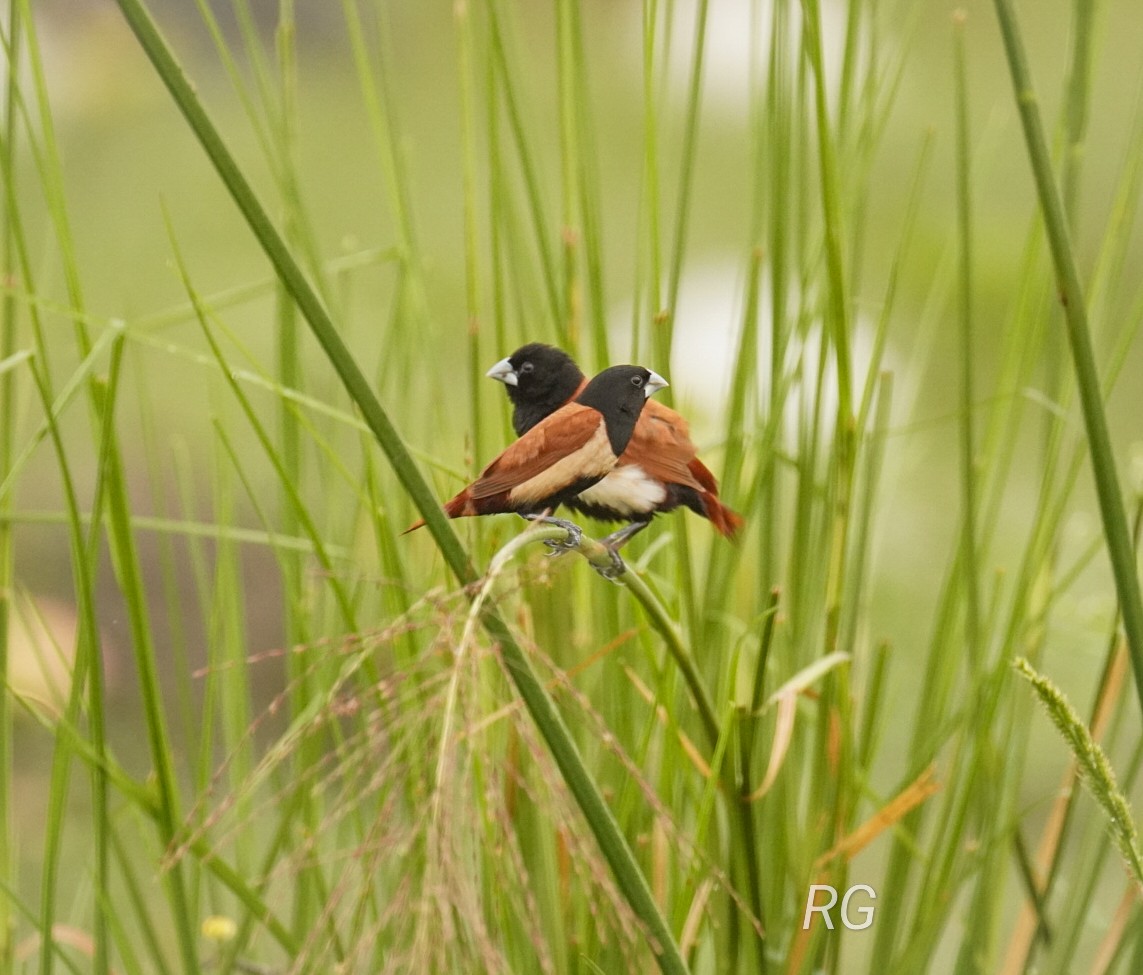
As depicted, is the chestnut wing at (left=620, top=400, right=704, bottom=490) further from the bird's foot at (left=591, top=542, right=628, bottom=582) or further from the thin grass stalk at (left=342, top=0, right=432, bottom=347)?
the thin grass stalk at (left=342, top=0, right=432, bottom=347)

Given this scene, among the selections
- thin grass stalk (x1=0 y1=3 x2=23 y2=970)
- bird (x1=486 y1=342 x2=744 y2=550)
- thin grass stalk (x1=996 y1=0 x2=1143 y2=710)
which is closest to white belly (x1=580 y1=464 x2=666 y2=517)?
bird (x1=486 y1=342 x2=744 y2=550)

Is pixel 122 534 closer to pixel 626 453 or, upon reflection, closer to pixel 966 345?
pixel 626 453

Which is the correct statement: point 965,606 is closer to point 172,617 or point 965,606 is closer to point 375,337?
point 172,617

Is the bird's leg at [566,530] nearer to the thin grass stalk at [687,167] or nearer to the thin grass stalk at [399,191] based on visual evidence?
the thin grass stalk at [687,167]

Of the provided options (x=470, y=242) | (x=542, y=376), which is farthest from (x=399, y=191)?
(x=542, y=376)

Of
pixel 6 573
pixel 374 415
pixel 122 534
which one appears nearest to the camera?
pixel 374 415

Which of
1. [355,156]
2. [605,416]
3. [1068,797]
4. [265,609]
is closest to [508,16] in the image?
[605,416]

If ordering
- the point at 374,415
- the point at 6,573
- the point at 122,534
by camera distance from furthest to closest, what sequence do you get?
the point at 6,573, the point at 122,534, the point at 374,415

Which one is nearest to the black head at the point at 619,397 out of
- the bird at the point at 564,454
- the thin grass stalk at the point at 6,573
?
the bird at the point at 564,454
